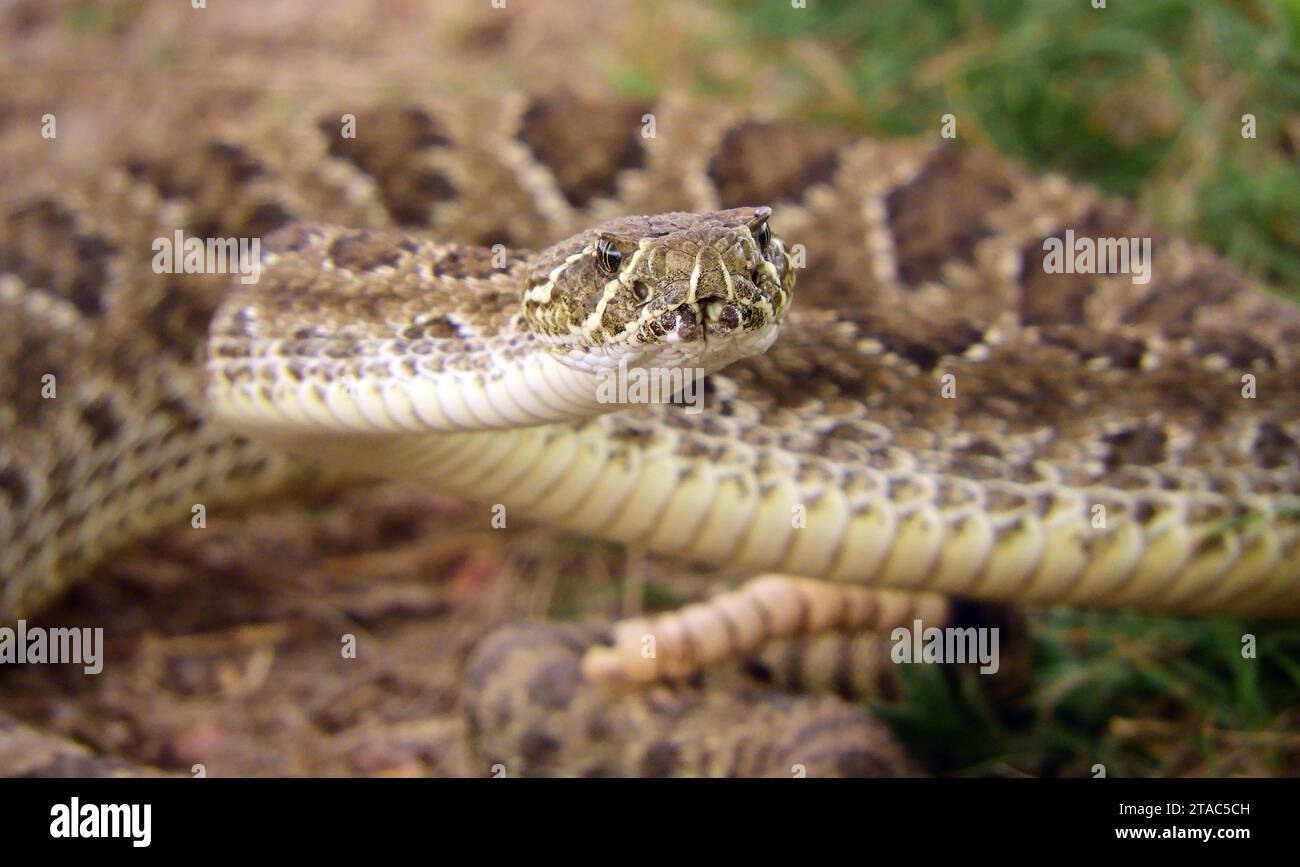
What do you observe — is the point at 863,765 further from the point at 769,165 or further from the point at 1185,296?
the point at 769,165

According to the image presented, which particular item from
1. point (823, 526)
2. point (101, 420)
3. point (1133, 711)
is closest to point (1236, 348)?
point (1133, 711)

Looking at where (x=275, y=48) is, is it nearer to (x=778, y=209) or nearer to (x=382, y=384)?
(x=778, y=209)

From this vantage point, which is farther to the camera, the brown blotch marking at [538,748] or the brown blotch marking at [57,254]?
the brown blotch marking at [57,254]

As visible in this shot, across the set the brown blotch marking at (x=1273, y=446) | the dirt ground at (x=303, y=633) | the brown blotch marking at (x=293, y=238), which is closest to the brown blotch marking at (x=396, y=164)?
the dirt ground at (x=303, y=633)

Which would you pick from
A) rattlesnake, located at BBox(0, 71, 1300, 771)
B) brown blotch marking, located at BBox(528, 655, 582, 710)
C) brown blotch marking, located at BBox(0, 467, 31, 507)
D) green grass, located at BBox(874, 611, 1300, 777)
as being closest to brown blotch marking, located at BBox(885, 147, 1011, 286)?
rattlesnake, located at BBox(0, 71, 1300, 771)

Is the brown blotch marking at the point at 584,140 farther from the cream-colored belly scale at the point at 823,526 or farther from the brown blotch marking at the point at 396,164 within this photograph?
the cream-colored belly scale at the point at 823,526
